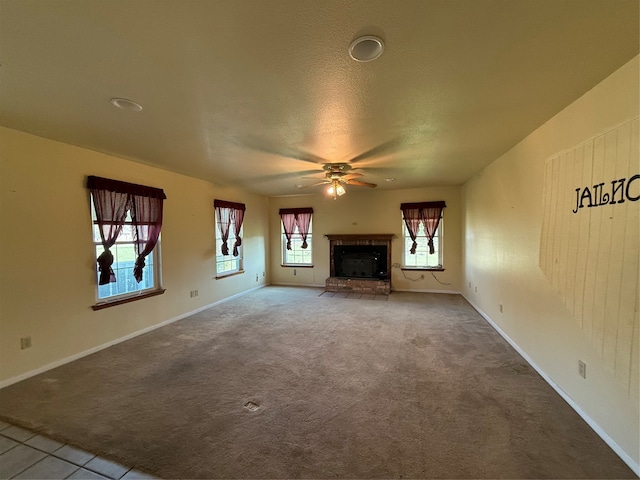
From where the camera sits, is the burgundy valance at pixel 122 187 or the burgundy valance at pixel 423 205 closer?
the burgundy valance at pixel 122 187

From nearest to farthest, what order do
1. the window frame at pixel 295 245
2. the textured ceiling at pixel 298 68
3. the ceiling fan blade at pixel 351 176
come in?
1. the textured ceiling at pixel 298 68
2. the ceiling fan blade at pixel 351 176
3. the window frame at pixel 295 245

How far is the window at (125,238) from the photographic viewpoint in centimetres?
346

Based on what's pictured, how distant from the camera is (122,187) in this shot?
368 cm

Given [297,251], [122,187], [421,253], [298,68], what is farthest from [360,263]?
[298,68]

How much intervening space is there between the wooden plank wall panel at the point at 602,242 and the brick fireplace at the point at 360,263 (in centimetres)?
423

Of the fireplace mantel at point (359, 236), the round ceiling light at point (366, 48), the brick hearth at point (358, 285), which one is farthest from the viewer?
the fireplace mantel at point (359, 236)

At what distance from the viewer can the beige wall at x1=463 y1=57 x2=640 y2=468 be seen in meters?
1.73


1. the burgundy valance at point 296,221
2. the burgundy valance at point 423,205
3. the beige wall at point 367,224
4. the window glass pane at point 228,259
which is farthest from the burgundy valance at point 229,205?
the burgundy valance at point 423,205

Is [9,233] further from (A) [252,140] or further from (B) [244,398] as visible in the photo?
(B) [244,398]

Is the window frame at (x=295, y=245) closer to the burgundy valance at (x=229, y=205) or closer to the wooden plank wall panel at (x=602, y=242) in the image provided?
the burgundy valance at (x=229, y=205)

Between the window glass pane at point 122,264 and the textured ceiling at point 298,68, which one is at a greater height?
the textured ceiling at point 298,68

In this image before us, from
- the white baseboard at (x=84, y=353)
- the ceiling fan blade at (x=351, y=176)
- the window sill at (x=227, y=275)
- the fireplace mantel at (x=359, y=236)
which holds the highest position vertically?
the ceiling fan blade at (x=351, y=176)

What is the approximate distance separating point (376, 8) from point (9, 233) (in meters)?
3.85

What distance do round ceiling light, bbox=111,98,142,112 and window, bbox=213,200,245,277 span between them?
10.8 feet
